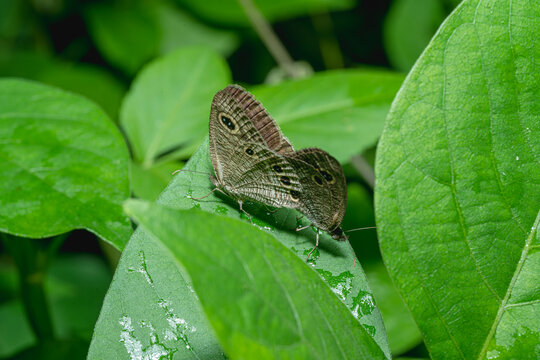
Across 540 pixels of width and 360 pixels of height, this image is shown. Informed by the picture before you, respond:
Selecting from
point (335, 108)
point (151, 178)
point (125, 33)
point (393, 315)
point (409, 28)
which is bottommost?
point (393, 315)

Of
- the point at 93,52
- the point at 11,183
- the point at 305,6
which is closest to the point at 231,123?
the point at 11,183

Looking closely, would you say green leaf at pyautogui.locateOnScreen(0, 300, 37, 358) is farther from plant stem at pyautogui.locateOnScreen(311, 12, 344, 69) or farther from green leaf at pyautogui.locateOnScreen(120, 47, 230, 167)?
plant stem at pyautogui.locateOnScreen(311, 12, 344, 69)

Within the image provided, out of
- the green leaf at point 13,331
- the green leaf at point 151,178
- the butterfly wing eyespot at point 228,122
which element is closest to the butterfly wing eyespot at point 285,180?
the butterfly wing eyespot at point 228,122

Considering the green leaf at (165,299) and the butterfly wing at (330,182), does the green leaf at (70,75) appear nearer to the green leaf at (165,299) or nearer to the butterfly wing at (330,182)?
the butterfly wing at (330,182)

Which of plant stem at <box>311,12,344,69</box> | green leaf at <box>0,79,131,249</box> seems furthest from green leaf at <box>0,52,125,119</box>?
green leaf at <box>0,79,131,249</box>

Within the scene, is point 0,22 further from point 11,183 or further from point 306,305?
point 306,305

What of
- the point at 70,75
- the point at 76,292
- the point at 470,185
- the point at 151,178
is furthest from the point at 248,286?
the point at 70,75

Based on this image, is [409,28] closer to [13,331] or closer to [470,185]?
[470,185]

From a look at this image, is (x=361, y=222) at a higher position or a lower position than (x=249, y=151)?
lower

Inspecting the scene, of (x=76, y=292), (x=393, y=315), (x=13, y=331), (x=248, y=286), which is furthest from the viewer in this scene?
(x=76, y=292)
